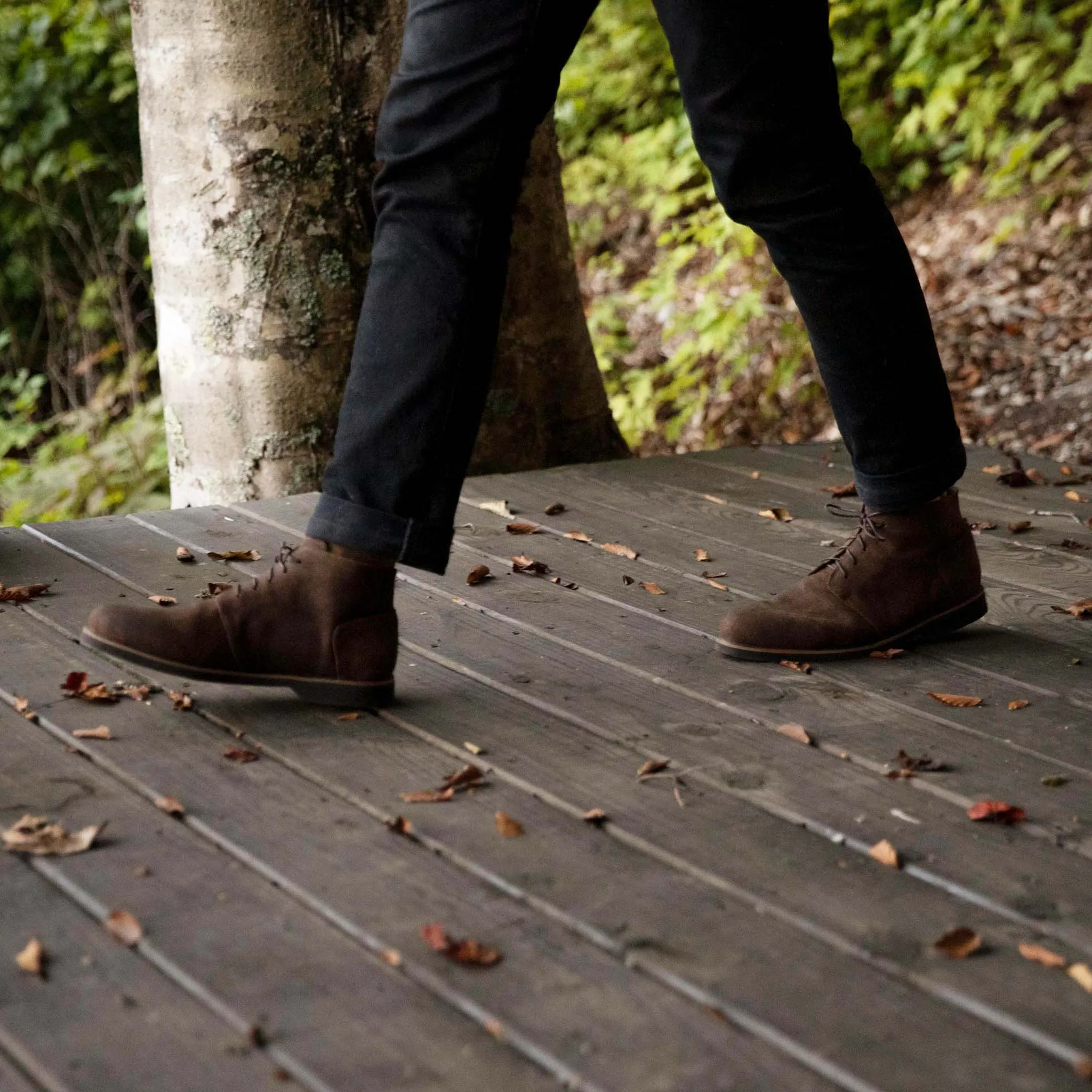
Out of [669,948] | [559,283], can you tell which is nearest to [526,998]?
[669,948]

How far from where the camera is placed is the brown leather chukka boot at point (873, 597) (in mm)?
2193

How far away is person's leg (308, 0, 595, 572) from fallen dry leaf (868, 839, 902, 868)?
673mm

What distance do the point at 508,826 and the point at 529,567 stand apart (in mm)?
1102

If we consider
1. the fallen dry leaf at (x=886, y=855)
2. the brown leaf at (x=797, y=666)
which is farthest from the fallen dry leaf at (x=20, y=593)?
the fallen dry leaf at (x=886, y=855)

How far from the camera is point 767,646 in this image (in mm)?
2188

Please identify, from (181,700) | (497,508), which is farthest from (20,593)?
(497,508)

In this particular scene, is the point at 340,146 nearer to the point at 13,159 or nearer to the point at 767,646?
the point at 767,646

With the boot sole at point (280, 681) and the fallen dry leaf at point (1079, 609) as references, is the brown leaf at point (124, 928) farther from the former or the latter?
the fallen dry leaf at point (1079, 609)

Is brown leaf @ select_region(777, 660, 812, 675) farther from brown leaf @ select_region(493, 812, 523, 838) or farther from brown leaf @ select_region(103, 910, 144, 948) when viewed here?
Answer: brown leaf @ select_region(103, 910, 144, 948)

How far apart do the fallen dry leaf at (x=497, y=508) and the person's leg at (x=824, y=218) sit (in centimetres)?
100

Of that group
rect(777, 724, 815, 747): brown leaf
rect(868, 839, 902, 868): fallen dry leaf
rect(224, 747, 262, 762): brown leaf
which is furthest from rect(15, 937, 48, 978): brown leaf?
rect(777, 724, 815, 747): brown leaf

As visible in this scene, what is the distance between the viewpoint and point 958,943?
Result: 1369 mm

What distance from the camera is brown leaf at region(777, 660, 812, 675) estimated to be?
2.17m

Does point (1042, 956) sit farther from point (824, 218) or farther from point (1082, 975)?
point (824, 218)
